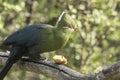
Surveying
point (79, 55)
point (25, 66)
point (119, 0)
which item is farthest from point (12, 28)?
point (25, 66)

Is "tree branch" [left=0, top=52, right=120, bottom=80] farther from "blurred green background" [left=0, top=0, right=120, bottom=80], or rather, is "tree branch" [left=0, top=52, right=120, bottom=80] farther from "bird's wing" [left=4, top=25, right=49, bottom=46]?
"blurred green background" [left=0, top=0, right=120, bottom=80]

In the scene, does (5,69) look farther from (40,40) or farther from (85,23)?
(85,23)

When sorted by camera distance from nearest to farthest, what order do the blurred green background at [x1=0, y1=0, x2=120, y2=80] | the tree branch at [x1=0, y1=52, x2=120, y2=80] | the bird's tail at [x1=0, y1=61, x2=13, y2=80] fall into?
the tree branch at [x1=0, y1=52, x2=120, y2=80]
the bird's tail at [x1=0, y1=61, x2=13, y2=80]
the blurred green background at [x1=0, y1=0, x2=120, y2=80]

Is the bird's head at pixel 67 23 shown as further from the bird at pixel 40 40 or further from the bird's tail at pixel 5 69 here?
the bird's tail at pixel 5 69

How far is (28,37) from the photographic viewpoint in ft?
8.48

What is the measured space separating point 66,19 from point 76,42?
2282mm

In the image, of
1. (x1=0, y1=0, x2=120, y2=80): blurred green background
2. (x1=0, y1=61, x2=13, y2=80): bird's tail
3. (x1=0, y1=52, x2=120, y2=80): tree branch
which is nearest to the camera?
(x1=0, y1=52, x2=120, y2=80): tree branch

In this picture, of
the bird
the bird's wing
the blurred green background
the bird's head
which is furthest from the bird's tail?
the blurred green background

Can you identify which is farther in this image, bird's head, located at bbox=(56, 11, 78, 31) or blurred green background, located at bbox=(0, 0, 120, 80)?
blurred green background, located at bbox=(0, 0, 120, 80)

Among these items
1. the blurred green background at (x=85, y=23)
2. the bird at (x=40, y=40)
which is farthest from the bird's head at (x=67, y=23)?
the blurred green background at (x=85, y=23)

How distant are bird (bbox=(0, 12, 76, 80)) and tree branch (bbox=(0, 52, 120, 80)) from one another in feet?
0.21

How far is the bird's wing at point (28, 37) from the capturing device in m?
2.55

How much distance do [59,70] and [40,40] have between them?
0.79ft

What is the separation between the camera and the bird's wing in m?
2.55
